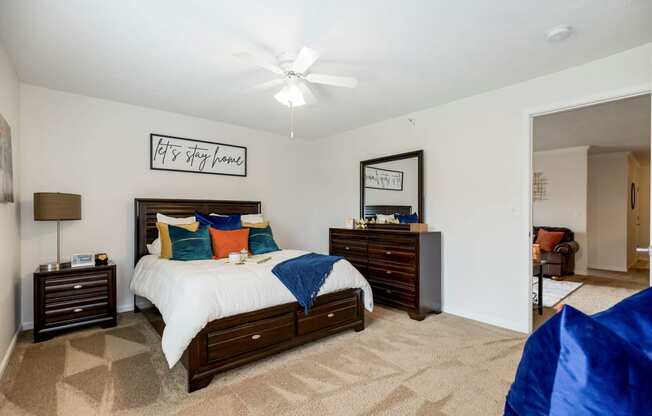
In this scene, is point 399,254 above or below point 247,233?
below

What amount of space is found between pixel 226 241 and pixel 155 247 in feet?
2.66

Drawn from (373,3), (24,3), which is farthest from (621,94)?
(24,3)

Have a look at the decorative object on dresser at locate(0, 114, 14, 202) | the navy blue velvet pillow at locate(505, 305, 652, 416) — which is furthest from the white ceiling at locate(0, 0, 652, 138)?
the navy blue velvet pillow at locate(505, 305, 652, 416)

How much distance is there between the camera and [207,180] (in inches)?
172

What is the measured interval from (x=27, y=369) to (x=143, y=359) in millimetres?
765

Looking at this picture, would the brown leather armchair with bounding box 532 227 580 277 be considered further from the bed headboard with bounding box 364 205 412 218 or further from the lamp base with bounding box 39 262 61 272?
the lamp base with bounding box 39 262 61 272

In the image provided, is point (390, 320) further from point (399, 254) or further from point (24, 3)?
point (24, 3)

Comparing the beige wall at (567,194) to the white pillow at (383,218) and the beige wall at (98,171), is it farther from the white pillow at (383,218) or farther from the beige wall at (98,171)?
the beige wall at (98,171)

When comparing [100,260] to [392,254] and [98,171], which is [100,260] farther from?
[392,254]

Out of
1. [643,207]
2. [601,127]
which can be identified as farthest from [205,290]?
[643,207]

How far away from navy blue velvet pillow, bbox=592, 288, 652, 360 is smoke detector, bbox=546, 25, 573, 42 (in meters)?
2.08

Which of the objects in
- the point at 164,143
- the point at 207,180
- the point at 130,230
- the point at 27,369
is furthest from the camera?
the point at 207,180

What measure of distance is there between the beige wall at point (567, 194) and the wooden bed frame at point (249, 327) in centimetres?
485

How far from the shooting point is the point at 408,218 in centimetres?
404
